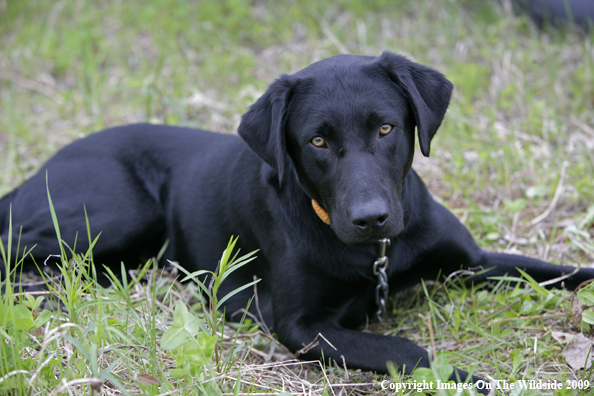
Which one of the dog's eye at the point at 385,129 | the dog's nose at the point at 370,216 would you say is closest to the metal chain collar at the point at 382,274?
the dog's nose at the point at 370,216

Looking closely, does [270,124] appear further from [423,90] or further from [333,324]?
[333,324]

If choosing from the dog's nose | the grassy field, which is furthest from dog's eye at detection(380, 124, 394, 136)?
the grassy field

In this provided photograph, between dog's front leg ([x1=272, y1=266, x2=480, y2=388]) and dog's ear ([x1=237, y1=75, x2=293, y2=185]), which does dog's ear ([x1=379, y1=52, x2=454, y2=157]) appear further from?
dog's front leg ([x1=272, y1=266, x2=480, y2=388])

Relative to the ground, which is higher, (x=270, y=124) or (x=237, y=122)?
(x=270, y=124)

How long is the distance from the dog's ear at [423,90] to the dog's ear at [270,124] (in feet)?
1.55

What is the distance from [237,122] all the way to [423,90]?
2.66 metres

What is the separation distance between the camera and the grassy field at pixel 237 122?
194 cm

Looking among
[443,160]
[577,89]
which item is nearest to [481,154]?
[443,160]

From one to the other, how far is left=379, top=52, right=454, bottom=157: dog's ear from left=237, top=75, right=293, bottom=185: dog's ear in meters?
0.47

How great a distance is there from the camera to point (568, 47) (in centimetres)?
525

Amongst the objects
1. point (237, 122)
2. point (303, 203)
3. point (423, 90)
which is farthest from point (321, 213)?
point (237, 122)

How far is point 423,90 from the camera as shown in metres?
2.37

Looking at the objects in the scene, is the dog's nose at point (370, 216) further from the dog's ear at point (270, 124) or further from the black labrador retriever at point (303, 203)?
the dog's ear at point (270, 124)

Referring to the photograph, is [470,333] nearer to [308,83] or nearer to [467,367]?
[467,367]
